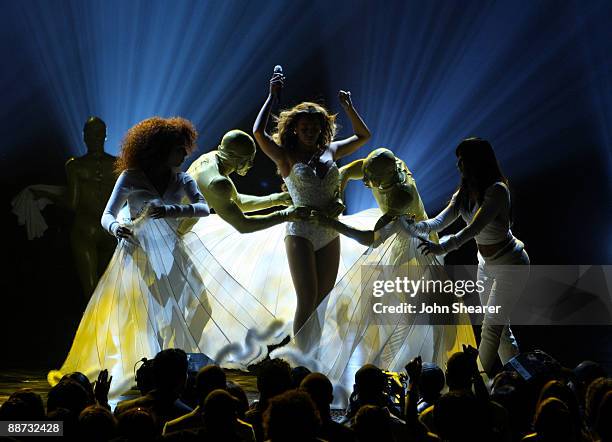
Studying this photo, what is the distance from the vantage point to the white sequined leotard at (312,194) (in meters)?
5.47

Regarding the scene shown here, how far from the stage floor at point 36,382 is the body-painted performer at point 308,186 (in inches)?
21.1

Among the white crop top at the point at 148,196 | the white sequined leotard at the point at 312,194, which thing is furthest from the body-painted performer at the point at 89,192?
the white sequined leotard at the point at 312,194

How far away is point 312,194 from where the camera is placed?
18.1 feet

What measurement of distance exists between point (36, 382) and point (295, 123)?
2089 millimetres

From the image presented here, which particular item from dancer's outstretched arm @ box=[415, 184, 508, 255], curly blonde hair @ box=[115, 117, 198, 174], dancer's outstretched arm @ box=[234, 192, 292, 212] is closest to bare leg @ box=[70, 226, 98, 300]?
dancer's outstretched arm @ box=[234, 192, 292, 212]

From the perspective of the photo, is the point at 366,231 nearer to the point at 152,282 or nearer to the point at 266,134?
the point at 266,134

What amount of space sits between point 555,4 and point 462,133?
48.1 inches

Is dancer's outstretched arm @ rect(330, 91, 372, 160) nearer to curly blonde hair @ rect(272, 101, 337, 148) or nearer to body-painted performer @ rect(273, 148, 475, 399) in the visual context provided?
curly blonde hair @ rect(272, 101, 337, 148)

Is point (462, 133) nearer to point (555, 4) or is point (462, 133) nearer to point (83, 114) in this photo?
point (555, 4)

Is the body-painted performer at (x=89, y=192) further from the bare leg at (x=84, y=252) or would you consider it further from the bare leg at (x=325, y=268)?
the bare leg at (x=325, y=268)

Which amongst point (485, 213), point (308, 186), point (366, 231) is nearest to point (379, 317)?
point (366, 231)

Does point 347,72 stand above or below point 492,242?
above

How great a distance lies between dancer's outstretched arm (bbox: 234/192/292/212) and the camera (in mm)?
5855

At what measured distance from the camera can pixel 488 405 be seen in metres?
3.02
